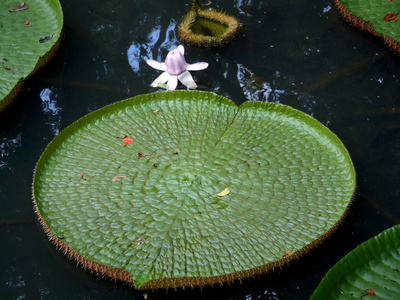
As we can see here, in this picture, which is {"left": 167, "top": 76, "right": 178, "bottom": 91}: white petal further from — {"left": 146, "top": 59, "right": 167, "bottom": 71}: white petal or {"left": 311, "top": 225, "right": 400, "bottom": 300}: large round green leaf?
{"left": 311, "top": 225, "right": 400, "bottom": 300}: large round green leaf

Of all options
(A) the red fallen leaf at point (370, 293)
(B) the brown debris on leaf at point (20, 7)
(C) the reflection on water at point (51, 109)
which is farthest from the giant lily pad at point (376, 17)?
(B) the brown debris on leaf at point (20, 7)

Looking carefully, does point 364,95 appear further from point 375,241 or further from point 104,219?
point 104,219

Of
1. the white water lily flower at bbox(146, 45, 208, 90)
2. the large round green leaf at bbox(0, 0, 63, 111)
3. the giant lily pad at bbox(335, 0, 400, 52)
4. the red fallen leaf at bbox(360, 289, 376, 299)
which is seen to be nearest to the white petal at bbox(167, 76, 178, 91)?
the white water lily flower at bbox(146, 45, 208, 90)

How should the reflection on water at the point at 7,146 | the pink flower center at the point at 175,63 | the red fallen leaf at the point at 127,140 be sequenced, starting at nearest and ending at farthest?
the red fallen leaf at the point at 127,140
the reflection on water at the point at 7,146
the pink flower center at the point at 175,63

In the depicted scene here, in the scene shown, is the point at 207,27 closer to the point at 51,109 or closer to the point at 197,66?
the point at 197,66

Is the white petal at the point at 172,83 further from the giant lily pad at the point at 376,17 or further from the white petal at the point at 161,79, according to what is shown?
the giant lily pad at the point at 376,17

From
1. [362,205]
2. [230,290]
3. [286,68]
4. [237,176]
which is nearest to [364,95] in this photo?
[286,68]
